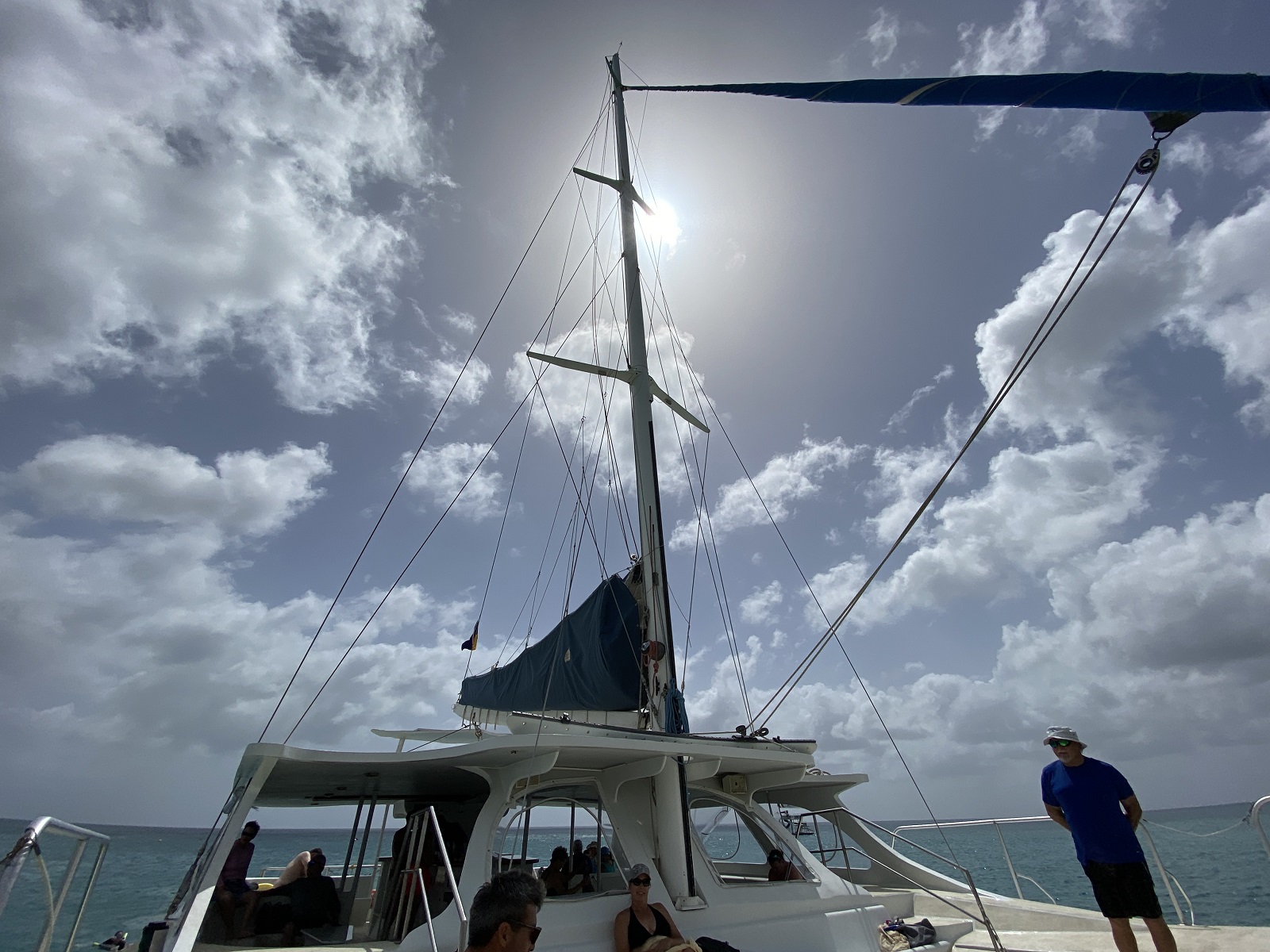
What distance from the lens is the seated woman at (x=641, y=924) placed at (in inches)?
239

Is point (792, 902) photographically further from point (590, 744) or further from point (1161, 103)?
point (1161, 103)

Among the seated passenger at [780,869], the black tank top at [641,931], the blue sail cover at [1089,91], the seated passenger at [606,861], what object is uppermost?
the blue sail cover at [1089,91]

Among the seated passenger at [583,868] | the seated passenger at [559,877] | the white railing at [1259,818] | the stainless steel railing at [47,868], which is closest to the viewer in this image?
the stainless steel railing at [47,868]

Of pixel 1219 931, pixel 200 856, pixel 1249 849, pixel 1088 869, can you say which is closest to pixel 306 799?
pixel 200 856

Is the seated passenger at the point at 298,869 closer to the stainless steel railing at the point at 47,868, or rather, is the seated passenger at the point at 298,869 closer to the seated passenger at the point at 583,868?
the seated passenger at the point at 583,868

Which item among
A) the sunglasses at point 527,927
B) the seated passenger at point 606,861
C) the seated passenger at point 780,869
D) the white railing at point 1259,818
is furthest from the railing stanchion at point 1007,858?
the sunglasses at point 527,927

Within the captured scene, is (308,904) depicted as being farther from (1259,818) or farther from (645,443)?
(1259,818)

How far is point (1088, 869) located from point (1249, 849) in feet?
180

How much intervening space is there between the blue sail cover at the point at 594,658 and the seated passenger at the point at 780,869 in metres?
2.82

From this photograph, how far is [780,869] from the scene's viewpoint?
8.87 m

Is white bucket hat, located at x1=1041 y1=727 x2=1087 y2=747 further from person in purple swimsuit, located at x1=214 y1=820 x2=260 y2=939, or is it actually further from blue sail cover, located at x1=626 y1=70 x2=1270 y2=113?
person in purple swimsuit, located at x1=214 y1=820 x2=260 y2=939

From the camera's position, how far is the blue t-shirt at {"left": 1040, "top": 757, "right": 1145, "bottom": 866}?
4.86 m

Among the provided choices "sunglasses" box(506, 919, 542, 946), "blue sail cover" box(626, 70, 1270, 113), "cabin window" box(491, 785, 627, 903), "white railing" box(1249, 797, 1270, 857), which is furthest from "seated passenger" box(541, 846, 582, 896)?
"blue sail cover" box(626, 70, 1270, 113)

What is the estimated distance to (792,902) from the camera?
7.40m
